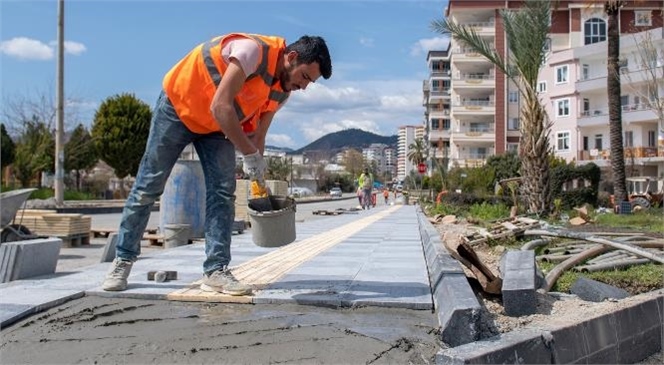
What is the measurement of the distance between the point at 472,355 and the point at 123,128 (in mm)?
47399

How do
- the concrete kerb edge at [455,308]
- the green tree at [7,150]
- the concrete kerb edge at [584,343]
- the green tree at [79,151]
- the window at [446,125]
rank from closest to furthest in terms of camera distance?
the concrete kerb edge at [584,343], the concrete kerb edge at [455,308], the green tree at [7,150], the green tree at [79,151], the window at [446,125]

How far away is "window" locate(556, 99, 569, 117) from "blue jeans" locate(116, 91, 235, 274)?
5658 cm

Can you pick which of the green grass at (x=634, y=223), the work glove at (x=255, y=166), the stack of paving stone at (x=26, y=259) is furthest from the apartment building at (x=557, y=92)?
the work glove at (x=255, y=166)

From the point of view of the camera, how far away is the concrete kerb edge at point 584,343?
8.57 feet

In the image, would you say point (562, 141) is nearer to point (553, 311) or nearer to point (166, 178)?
point (553, 311)

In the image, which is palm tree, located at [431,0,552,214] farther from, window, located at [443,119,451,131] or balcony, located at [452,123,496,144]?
window, located at [443,119,451,131]

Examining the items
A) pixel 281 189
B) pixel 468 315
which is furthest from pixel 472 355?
pixel 281 189

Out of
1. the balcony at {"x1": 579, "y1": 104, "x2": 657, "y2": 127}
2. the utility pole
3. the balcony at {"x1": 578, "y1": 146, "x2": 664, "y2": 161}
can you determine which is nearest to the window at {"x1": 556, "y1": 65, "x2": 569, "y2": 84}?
the balcony at {"x1": 579, "y1": 104, "x2": 657, "y2": 127}

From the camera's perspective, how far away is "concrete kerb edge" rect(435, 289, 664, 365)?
261 centimetres

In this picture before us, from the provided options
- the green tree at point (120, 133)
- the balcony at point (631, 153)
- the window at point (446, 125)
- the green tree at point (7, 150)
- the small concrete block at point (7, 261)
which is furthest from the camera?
the window at point (446, 125)

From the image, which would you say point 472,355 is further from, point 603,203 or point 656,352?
point 603,203

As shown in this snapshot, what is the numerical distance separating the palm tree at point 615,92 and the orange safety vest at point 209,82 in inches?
767

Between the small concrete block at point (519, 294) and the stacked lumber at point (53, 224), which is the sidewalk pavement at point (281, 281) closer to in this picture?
the small concrete block at point (519, 294)

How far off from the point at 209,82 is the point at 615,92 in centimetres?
2068
